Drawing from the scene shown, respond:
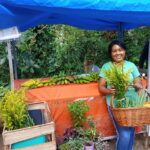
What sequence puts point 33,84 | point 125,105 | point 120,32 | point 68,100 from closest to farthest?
point 125,105 → point 68,100 → point 33,84 → point 120,32

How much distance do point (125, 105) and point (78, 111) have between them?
0.65 metres

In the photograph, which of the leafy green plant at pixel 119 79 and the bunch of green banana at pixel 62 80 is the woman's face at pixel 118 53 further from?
the bunch of green banana at pixel 62 80

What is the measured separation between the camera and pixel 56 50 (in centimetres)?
812

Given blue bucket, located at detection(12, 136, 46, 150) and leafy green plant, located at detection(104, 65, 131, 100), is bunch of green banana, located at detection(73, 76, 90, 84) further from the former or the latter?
blue bucket, located at detection(12, 136, 46, 150)

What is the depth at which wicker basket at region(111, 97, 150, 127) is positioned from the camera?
3314 mm

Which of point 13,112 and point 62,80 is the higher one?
point 62,80

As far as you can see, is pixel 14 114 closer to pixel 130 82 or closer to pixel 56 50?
pixel 130 82

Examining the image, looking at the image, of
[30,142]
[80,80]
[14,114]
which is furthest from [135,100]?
[14,114]

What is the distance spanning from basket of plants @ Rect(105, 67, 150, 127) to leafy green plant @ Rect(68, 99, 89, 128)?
1.53 ft

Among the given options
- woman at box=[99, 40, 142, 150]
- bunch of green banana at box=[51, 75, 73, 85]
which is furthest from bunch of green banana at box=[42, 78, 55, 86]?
woman at box=[99, 40, 142, 150]

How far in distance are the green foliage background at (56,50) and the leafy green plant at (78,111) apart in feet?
12.4

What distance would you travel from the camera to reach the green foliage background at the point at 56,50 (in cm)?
777

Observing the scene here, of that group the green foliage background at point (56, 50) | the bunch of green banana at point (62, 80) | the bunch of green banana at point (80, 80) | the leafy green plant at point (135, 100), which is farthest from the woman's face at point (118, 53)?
the green foliage background at point (56, 50)

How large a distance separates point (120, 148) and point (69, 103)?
859 mm
